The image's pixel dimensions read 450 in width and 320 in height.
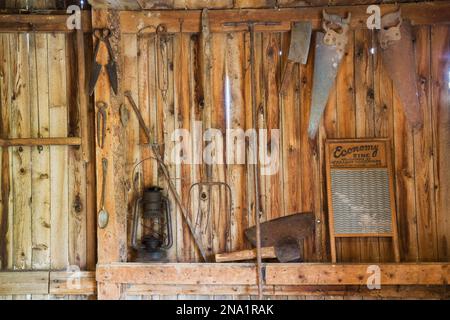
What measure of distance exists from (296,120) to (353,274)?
1.12 m

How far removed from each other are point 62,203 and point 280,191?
159 centimetres

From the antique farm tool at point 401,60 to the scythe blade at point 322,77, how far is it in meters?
0.34

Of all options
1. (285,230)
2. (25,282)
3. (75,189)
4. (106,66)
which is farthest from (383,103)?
(25,282)

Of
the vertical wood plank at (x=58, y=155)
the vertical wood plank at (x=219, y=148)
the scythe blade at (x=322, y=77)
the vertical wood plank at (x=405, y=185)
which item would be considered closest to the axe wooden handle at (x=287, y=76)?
the scythe blade at (x=322, y=77)

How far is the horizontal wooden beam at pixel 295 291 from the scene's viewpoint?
2795 millimetres

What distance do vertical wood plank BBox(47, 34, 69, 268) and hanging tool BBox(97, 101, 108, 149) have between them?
0.34m

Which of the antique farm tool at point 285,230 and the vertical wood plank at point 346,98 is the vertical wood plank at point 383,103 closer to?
the vertical wood plank at point 346,98

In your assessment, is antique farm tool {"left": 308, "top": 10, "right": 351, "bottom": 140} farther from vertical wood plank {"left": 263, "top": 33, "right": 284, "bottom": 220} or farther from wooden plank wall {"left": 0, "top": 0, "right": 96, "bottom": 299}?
wooden plank wall {"left": 0, "top": 0, "right": 96, "bottom": 299}

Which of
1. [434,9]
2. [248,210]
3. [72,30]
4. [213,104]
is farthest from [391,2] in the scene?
[72,30]

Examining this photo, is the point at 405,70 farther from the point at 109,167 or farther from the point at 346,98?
the point at 109,167

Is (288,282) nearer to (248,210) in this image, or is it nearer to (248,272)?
(248,272)

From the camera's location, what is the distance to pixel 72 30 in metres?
2.98

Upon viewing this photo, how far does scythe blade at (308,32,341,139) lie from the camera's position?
2.85m

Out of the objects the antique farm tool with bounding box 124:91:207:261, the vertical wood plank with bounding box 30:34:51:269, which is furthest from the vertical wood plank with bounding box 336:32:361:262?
the vertical wood plank with bounding box 30:34:51:269
